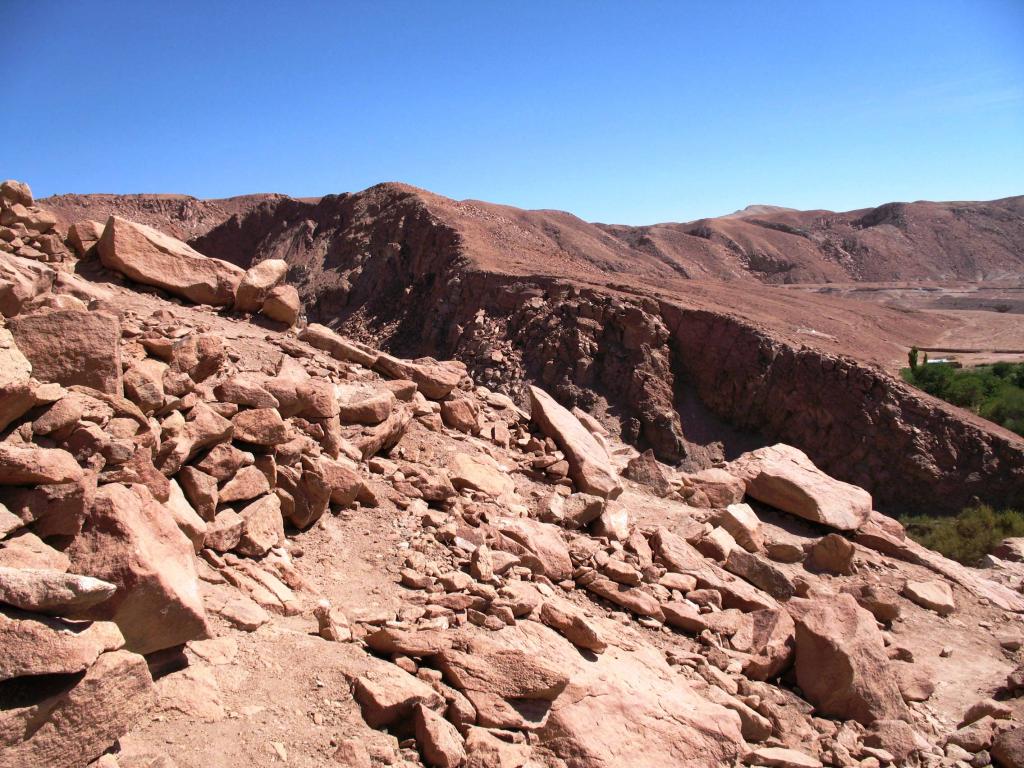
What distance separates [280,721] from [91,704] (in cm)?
77

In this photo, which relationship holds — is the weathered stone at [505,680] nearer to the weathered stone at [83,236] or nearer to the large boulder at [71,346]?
the large boulder at [71,346]

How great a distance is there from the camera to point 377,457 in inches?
246

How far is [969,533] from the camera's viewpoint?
47.4 feet

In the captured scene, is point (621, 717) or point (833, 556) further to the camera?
point (833, 556)

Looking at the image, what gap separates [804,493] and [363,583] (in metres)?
5.84

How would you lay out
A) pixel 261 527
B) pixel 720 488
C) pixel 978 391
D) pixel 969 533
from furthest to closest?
pixel 978 391, pixel 969 533, pixel 720 488, pixel 261 527

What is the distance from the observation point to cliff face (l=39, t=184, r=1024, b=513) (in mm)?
20766

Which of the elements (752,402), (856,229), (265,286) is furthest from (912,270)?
(265,286)

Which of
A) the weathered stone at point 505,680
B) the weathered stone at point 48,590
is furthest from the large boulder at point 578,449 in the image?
the weathered stone at point 48,590

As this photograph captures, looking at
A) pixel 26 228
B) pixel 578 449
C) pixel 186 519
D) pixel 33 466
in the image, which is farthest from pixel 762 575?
pixel 26 228

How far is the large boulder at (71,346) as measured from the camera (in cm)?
395

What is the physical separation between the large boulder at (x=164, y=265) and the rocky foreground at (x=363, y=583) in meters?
0.03

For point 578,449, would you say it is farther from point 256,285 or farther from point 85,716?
point 85,716

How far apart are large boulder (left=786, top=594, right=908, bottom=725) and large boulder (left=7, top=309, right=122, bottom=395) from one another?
15.4ft
